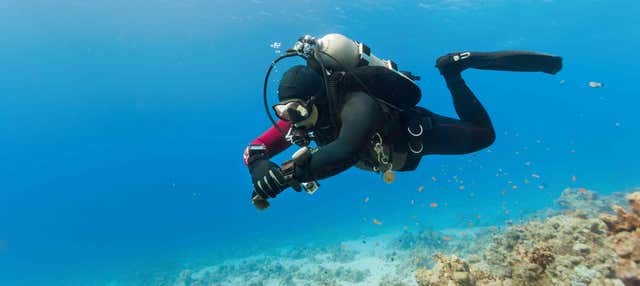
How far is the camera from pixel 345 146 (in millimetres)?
2734

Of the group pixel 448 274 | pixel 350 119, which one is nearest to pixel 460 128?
pixel 448 274

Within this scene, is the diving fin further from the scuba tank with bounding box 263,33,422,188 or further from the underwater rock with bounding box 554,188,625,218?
the underwater rock with bounding box 554,188,625,218

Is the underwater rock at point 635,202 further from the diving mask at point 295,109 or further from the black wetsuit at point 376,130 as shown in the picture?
the diving mask at point 295,109

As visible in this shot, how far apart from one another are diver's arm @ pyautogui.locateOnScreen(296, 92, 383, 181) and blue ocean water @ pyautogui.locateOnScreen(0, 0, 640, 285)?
1259cm

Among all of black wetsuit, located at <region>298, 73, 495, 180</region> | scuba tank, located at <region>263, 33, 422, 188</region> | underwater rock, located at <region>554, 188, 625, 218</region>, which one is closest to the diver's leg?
black wetsuit, located at <region>298, 73, 495, 180</region>

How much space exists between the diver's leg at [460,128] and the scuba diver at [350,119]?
0.06ft

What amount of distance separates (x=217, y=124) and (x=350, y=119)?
98.4 m

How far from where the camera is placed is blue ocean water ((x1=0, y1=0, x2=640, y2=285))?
119ft

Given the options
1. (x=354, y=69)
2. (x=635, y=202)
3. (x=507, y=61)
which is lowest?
(x=635, y=202)

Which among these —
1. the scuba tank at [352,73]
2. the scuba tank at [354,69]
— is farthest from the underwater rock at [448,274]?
the scuba tank at [354,69]

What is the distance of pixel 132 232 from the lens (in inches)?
3191

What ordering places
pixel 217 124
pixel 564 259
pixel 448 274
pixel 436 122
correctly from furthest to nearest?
pixel 217 124 < pixel 564 259 < pixel 436 122 < pixel 448 274

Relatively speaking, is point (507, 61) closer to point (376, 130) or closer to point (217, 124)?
point (376, 130)

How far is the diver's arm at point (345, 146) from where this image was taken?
273cm
